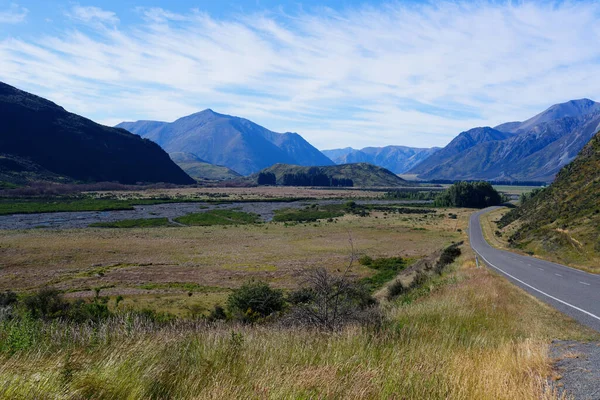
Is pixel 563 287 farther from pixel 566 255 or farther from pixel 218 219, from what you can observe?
pixel 218 219

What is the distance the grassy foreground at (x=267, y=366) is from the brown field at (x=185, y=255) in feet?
66.9

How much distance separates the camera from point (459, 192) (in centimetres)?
13862

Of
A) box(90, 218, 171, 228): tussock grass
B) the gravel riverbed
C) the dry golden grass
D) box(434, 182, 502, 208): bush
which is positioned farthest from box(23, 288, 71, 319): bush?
box(434, 182, 502, 208): bush

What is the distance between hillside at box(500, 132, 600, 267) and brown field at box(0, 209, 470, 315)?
12886 mm

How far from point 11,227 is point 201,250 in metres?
40.9

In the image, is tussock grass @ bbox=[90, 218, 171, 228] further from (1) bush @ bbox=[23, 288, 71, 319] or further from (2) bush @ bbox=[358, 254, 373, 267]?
(1) bush @ bbox=[23, 288, 71, 319]

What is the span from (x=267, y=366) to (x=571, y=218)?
47.3 meters

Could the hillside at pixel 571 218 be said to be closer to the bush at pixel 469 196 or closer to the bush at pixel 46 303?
the bush at pixel 46 303

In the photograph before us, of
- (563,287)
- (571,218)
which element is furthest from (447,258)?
(571,218)

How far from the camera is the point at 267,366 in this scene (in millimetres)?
4832

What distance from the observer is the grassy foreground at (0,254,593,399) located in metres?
3.96

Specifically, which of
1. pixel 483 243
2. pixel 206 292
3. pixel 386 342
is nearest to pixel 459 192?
pixel 483 243

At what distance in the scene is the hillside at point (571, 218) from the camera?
115ft

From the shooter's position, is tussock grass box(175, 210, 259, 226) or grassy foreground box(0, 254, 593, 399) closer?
grassy foreground box(0, 254, 593, 399)
